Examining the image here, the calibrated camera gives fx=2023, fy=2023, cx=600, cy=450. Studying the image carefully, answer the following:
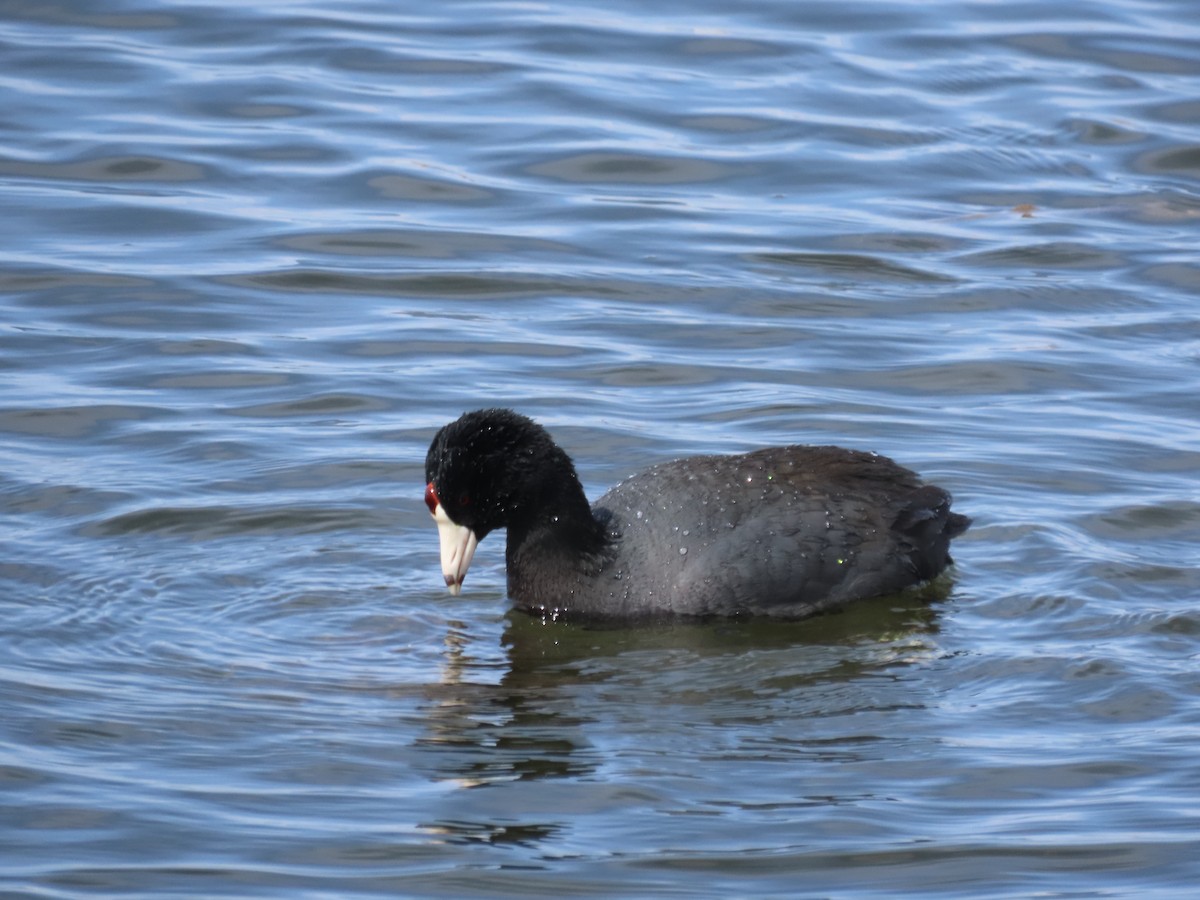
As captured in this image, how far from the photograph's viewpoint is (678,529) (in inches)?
327

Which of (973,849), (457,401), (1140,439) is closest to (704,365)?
(457,401)

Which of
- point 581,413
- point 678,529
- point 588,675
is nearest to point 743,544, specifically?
point 678,529

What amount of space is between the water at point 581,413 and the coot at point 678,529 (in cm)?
16

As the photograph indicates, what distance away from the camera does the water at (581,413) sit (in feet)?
21.2

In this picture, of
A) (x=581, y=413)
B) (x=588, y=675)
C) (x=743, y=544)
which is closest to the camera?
(x=588, y=675)

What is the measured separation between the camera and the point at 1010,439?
10.2 metres

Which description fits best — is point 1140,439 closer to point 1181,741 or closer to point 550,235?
point 1181,741

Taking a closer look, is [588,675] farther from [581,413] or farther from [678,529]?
[581,413]

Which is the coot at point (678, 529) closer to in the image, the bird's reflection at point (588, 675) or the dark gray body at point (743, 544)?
the dark gray body at point (743, 544)

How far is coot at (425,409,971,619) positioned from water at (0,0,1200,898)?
0.53 ft

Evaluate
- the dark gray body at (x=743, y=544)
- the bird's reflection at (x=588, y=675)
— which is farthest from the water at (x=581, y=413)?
the dark gray body at (x=743, y=544)

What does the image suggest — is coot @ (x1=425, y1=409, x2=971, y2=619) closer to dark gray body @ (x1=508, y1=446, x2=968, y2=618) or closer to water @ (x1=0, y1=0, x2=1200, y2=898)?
dark gray body @ (x1=508, y1=446, x2=968, y2=618)

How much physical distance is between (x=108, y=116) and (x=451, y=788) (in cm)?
1007

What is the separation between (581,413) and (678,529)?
7.43 feet
